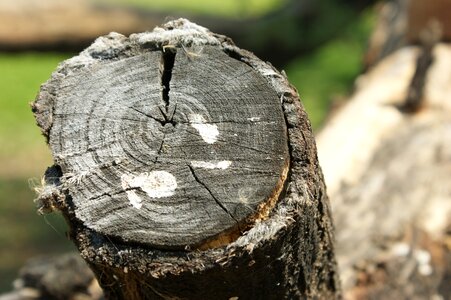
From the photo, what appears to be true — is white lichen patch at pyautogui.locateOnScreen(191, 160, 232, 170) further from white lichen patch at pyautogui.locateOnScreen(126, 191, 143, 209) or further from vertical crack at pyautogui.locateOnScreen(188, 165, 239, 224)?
white lichen patch at pyautogui.locateOnScreen(126, 191, 143, 209)

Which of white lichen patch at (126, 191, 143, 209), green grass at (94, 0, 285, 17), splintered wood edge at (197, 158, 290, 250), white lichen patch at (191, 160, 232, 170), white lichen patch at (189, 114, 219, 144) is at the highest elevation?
green grass at (94, 0, 285, 17)

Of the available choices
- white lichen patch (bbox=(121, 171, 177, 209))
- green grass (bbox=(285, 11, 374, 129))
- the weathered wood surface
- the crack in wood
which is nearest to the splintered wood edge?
white lichen patch (bbox=(121, 171, 177, 209))

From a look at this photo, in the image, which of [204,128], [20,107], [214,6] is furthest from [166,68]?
[214,6]

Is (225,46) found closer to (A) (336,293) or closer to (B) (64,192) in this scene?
(B) (64,192)

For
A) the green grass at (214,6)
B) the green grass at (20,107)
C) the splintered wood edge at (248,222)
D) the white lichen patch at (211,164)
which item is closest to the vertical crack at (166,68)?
the white lichen patch at (211,164)

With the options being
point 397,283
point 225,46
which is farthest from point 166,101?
point 397,283

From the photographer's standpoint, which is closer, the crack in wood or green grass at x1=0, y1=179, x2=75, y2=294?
the crack in wood

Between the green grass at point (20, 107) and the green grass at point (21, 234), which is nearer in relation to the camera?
the green grass at point (21, 234)

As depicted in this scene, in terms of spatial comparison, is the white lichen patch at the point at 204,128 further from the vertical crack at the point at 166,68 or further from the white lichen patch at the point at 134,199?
the white lichen patch at the point at 134,199
